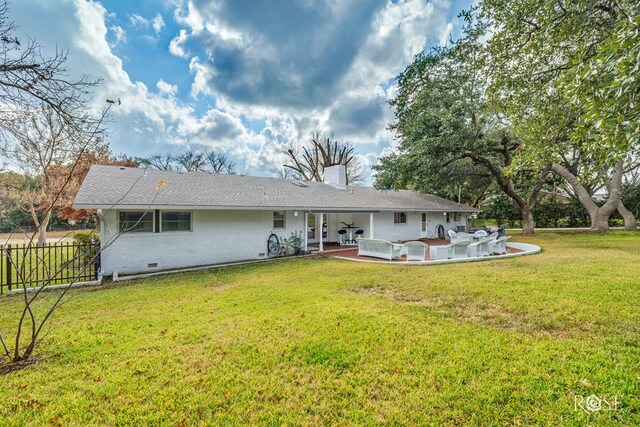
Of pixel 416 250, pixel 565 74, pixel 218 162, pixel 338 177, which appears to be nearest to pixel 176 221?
pixel 416 250

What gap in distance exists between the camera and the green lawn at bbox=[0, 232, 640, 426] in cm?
290

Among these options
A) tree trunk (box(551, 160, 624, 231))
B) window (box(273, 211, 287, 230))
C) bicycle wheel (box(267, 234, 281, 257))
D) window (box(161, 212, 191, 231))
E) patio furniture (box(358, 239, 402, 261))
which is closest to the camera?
window (box(161, 212, 191, 231))

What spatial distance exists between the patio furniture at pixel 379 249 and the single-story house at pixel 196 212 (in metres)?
2.67

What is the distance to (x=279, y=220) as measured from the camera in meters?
14.0

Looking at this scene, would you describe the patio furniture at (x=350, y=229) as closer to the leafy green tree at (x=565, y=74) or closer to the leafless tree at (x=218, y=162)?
the leafy green tree at (x=565, y=74)

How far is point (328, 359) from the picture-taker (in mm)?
3863

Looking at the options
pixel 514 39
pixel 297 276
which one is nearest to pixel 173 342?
pixel 297 276

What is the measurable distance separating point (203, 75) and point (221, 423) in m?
16.5

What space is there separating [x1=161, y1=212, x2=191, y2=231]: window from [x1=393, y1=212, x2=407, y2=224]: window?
12575 mm

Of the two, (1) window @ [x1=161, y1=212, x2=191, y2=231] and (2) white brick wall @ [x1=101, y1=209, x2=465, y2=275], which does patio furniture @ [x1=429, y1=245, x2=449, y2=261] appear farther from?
(1) window @ [x1=161, y1=212, x2=191, y2=231]

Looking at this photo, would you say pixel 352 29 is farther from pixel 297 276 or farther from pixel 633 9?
pixel 297 276

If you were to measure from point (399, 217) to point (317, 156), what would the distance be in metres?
19.1

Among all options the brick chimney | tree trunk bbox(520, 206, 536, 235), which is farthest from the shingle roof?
tree trunk bbox(520, 206, 536, 235)

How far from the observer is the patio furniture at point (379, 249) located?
39.1 ft
